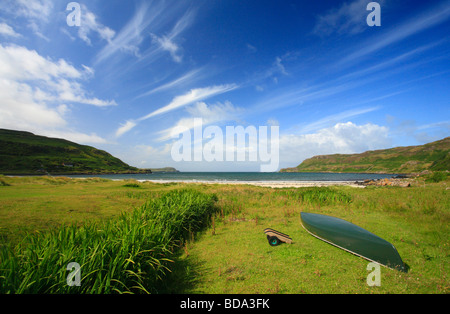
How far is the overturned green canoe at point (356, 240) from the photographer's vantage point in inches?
196

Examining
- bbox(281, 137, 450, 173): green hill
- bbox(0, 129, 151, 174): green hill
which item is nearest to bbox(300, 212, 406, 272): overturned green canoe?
bbox(0, 129, 151, 174): green hill

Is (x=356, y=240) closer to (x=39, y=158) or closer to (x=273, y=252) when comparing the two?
(x=273, y=252)

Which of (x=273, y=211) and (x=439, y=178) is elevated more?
(x=439, y=178)

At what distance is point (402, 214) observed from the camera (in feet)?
32.4

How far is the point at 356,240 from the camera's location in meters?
5.78

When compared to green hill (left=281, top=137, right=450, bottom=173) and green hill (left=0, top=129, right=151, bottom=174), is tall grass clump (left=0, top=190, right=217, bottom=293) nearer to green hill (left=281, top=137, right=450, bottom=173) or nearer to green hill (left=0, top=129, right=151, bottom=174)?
green hill (left=0, top=129, right=151, bottom=174)

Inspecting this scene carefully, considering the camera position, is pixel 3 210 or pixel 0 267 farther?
pixel 3 210

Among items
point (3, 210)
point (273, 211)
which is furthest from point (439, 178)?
point (3, 210)

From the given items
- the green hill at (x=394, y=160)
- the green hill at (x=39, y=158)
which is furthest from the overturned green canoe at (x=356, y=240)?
the green hill at (x=394, y=160)

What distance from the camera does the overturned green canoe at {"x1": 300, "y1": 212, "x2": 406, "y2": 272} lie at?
16.3ft

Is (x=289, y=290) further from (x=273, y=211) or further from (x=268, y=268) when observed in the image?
(x=273, y=211)
